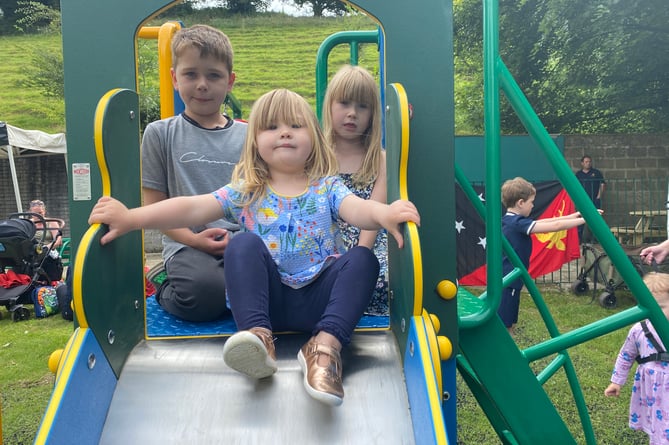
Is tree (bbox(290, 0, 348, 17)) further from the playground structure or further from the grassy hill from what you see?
the playground structure

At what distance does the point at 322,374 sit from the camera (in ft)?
4.43

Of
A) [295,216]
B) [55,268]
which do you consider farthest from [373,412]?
[55,268]

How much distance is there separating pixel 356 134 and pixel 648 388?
1622 mm

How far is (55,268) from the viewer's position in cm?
652

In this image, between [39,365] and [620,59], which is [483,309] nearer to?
[39,365]

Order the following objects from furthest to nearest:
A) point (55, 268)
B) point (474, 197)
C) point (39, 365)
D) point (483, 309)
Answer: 1. point (55, 268)
2. point (39, 365)
3. point (474, 197)
4. point (483, 309)

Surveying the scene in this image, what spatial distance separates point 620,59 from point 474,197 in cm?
1386

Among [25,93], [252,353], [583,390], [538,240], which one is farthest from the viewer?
[25,93]

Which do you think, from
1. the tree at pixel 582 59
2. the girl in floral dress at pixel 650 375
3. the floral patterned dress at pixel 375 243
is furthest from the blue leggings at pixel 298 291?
the tree at pixel 582 59

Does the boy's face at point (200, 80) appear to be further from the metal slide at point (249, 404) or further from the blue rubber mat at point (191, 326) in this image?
the metal slide at point (249, 404)

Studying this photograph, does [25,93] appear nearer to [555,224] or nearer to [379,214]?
[555,224]

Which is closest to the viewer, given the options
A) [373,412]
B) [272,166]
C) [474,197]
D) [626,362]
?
[373,412]

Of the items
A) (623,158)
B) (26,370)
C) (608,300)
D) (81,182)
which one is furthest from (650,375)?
(623,158)

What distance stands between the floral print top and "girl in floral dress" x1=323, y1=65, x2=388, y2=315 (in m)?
0.37
